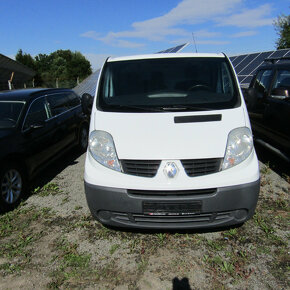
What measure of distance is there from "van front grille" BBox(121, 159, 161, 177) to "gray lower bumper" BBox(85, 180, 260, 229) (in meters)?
0.18

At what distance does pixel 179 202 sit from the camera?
8.77ft

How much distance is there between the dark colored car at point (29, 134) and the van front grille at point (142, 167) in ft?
6.60

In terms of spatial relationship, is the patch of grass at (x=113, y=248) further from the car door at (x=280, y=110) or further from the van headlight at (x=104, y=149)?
the car door at (x=280, y=110)

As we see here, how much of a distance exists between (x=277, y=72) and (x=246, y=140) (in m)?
3.05

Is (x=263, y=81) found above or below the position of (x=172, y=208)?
above

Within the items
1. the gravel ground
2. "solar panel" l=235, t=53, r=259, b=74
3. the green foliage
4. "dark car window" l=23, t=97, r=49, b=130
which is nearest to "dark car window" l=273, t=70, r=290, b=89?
the gravel ground

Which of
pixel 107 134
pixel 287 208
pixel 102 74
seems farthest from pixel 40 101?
pixel 287 208

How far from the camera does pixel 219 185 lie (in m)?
2.68

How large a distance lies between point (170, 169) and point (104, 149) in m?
0.71

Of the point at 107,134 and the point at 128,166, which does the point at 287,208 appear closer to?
the point at 128,166

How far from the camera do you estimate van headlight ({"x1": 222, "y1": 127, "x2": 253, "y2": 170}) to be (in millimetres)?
2801

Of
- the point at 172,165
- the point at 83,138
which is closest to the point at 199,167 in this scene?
the point at 172,165

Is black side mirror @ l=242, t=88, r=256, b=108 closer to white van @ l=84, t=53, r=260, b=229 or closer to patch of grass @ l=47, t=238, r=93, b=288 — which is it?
white van @ l=84, t=53, r=260, b=229

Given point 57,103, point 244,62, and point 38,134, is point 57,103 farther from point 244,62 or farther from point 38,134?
point 244,62
